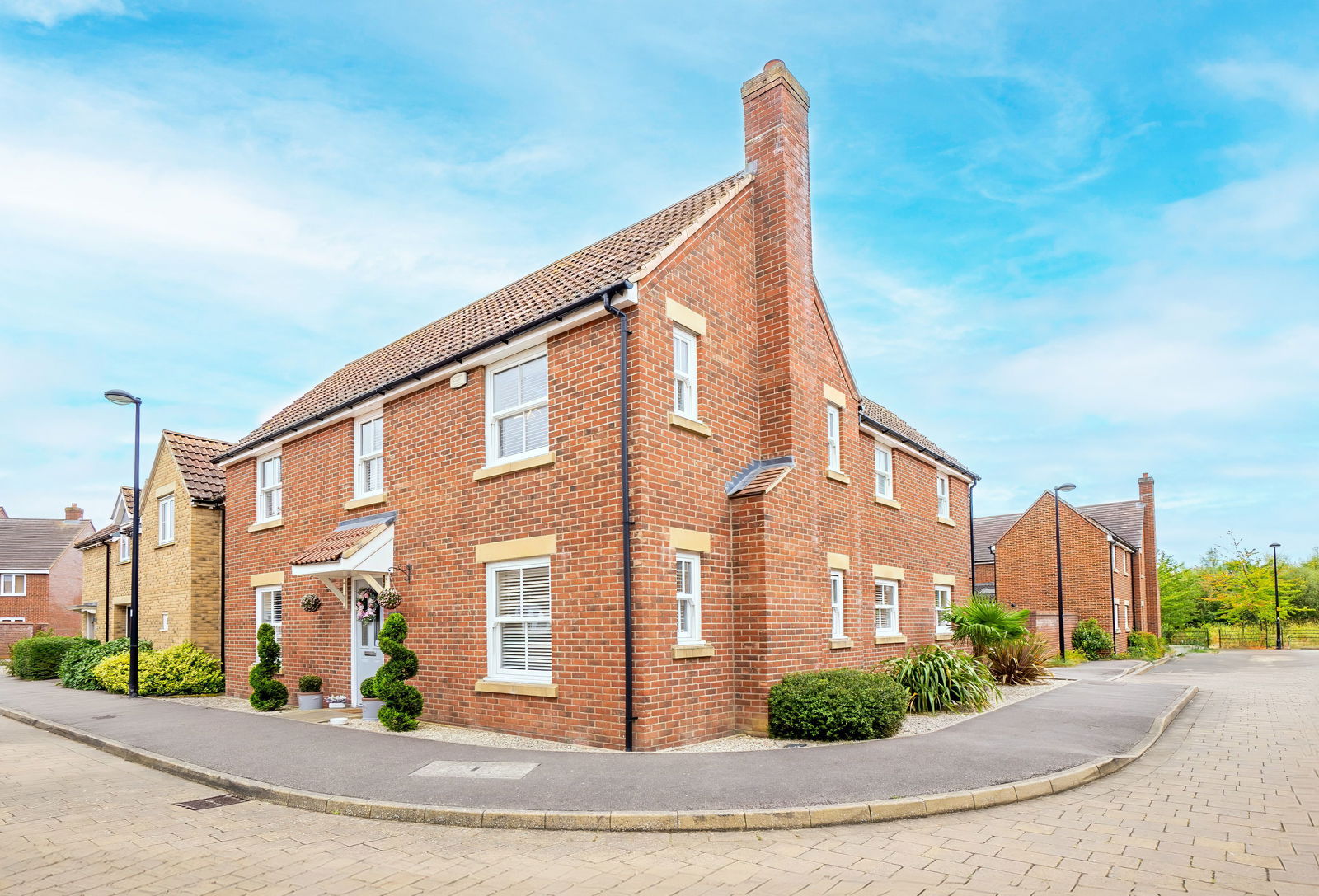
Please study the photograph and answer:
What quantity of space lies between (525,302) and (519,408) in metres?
2.39

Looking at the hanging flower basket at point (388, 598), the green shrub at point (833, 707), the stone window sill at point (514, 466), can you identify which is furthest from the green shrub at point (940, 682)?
the hanging flower basket at point (388, 598)

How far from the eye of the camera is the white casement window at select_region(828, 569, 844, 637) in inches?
569

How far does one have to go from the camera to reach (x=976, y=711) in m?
14.0

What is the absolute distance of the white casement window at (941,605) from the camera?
20.9 meters

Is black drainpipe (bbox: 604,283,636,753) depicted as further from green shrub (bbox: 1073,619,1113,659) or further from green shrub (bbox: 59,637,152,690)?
green shrub (bbox: 1073,619,1113,659)

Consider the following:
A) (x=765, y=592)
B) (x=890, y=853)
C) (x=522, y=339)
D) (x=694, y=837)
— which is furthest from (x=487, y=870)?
(x=522, y=339)

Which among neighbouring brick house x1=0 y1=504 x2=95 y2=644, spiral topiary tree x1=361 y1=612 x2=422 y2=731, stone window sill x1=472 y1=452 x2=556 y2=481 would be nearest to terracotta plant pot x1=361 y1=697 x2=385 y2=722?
spiral topiary tree x1=361 y1=612 x2=422 y2=731

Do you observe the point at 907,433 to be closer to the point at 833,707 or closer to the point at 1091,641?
the point at 833,707

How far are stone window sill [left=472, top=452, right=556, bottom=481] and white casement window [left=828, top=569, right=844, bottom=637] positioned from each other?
529 centimetres

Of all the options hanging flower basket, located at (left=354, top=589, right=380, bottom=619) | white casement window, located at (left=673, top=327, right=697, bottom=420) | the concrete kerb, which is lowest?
the concrete kerb

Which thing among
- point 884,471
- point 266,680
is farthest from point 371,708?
point 884,471

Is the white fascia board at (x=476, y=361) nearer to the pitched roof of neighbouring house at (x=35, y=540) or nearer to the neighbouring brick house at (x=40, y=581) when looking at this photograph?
the neighbouring brick house at (x=40, y=581)

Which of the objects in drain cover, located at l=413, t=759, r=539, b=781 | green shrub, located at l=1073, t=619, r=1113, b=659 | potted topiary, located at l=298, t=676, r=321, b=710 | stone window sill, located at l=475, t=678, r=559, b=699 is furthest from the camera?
green shrub, located at l=1073, t=619, r=1113, b=659

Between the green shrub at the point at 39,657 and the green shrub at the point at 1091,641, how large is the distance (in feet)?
112
